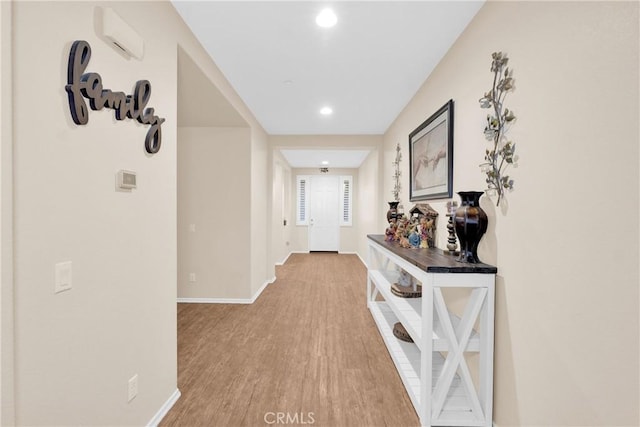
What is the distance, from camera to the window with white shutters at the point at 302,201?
7.81 metres

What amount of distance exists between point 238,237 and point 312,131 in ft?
6.81

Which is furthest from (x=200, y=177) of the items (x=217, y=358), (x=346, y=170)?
(x=346, y=170)

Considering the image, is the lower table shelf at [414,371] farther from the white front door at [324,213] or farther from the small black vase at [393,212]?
the white front door at [324,213]

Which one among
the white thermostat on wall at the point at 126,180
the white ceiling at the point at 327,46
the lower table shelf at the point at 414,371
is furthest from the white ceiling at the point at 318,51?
the lower table shelf at the point at 414,371

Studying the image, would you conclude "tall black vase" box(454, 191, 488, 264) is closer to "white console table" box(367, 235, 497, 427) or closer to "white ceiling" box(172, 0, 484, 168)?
"white console table" box(367, 235, 497, 427)

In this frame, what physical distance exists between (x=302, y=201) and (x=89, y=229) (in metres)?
6.77

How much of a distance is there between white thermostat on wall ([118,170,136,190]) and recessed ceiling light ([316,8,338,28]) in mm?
1488

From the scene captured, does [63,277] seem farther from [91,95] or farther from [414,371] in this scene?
[414,371]

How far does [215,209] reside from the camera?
3660 millimetres

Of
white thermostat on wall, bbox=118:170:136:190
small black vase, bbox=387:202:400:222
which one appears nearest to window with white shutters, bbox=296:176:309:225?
small black vase, bbox=387:202:400:222

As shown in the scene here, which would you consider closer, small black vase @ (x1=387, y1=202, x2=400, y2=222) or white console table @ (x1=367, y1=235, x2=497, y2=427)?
white console table @ (x1=367, y1=235, x2=497, y2=427)

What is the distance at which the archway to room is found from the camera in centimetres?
362

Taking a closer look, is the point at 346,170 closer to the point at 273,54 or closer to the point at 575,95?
the point at 273,54

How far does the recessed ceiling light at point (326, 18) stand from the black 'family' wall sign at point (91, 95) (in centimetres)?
114
